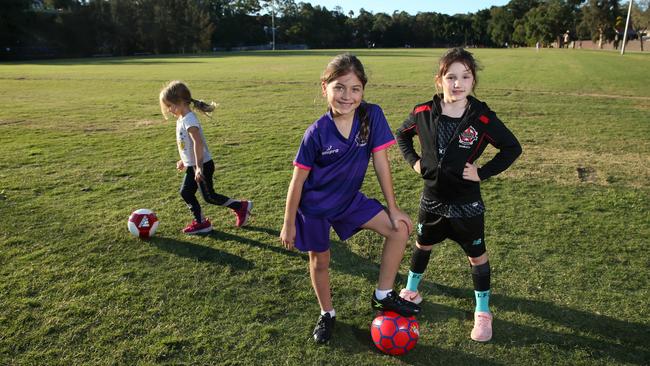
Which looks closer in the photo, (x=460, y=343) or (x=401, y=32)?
(x=460, y=343)

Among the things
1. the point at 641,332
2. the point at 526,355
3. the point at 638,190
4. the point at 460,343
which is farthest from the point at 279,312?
the point at 638,190

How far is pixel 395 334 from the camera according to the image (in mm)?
2705

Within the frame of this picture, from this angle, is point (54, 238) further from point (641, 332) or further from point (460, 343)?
point (641, 332)

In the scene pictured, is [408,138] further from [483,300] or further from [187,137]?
[187,137]

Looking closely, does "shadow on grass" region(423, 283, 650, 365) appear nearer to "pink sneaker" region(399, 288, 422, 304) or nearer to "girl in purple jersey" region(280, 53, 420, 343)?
"pink sneaker" region(399, 288, 422, 304)

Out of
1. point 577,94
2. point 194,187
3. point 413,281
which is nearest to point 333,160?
point 413,281

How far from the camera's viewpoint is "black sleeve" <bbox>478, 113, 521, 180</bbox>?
8.82 feet

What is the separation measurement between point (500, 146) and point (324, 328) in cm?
155

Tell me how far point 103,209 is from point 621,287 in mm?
5011

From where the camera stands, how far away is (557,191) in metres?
5.59

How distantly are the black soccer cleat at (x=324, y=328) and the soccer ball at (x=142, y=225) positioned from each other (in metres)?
2.16

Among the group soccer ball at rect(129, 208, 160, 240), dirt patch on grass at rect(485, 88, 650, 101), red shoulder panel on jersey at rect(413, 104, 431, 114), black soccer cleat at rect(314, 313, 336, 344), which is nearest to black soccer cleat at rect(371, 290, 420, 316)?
black soccer cleat at rect(314, 313, 336, 344)

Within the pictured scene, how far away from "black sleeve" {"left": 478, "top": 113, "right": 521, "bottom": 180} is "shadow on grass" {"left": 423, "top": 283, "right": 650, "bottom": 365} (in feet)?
3.42

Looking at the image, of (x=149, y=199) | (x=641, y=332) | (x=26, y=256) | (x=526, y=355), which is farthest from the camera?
(x=149, y=199)
